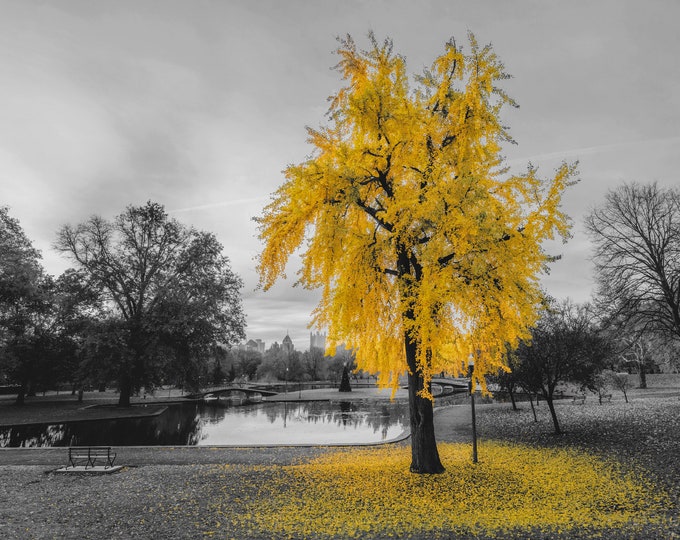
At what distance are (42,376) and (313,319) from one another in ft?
143

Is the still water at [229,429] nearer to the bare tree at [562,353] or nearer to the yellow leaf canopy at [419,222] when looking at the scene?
the bare tree at [562,353]

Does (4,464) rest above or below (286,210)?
below

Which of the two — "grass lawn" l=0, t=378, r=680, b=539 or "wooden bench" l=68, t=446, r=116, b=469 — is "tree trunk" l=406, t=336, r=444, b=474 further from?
"wooden bench" l=68, t=446, r=116, b=469

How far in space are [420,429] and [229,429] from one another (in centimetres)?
1751

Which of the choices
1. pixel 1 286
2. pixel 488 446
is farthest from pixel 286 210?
pixel 1 286

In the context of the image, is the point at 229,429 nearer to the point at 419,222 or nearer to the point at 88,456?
the point at 88,456

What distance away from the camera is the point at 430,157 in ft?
34.9

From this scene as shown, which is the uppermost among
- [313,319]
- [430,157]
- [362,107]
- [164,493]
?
[362,107]

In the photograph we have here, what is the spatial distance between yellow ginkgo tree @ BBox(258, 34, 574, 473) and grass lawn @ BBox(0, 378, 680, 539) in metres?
2.18

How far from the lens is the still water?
67.0 feet

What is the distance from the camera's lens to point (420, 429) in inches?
421

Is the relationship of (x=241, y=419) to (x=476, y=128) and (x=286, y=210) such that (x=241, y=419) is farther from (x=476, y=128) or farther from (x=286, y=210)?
(x=476, y=128)

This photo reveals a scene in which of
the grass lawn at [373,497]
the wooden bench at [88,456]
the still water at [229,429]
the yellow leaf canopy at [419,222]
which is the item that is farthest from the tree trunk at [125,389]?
the yellow leaf canopy at [419,222]

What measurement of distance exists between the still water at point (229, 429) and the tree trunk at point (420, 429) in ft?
27.9
